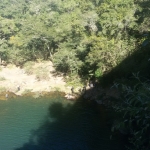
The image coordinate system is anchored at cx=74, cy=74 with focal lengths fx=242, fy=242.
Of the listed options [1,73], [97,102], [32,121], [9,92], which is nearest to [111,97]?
[97,102]

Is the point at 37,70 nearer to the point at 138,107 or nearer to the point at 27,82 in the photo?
the point at 27,82

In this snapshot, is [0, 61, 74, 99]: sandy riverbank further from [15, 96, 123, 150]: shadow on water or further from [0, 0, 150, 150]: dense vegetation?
[15, 96, 123, 150]: shadow on water

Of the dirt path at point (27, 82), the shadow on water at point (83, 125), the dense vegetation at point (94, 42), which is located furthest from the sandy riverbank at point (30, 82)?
the shadow on water at point (83, 125)

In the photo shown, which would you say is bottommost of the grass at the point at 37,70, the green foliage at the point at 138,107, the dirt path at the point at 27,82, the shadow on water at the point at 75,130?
the shadow on water at the point at 75,130

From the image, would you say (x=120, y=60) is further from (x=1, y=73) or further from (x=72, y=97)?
(x=1, y=73)

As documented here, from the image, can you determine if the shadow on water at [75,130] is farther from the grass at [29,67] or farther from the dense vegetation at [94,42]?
the grass at [29,67]

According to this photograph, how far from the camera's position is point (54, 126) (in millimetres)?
17359

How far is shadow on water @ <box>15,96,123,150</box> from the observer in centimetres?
1493

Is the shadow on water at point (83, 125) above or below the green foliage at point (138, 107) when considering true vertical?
below

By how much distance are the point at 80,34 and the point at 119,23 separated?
16.2 feet

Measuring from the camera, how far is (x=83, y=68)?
2358cm

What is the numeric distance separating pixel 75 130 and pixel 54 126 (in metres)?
1.68

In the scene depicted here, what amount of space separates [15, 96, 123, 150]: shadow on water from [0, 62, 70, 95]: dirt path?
162 inches

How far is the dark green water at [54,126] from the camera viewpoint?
49.6 ft
